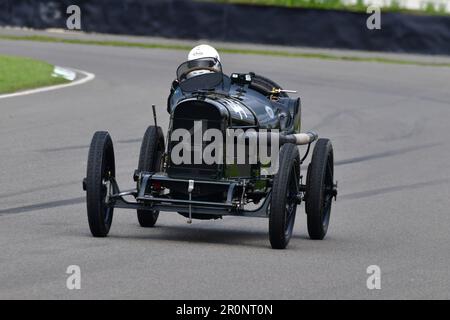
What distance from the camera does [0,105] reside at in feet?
62.0

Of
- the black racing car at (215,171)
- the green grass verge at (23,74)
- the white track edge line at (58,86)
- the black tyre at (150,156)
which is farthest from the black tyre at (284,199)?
the green grass verge at (23,74)

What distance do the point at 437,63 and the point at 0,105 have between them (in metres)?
16.5

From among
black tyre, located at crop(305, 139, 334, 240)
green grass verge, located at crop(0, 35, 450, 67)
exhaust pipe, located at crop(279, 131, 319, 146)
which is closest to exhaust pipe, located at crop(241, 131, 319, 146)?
exhaust pipe, located at crop(279, 131, 319, 146)

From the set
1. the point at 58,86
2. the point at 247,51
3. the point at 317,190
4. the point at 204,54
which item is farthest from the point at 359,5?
the point at 317,190

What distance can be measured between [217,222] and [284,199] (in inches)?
75.0

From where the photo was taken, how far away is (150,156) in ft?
31.8

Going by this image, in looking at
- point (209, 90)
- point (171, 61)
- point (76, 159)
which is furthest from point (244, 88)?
point (171, 61)

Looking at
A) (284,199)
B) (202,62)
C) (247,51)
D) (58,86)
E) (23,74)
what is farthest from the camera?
(247,51)

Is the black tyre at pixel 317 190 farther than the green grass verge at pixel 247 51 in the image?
No

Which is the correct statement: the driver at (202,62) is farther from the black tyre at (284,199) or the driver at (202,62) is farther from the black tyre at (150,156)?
the black tyre at (284,199)

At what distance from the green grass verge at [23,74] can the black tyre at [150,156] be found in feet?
36.3

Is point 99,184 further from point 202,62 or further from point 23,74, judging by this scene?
point 23,74

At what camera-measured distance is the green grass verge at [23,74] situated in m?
21.5
